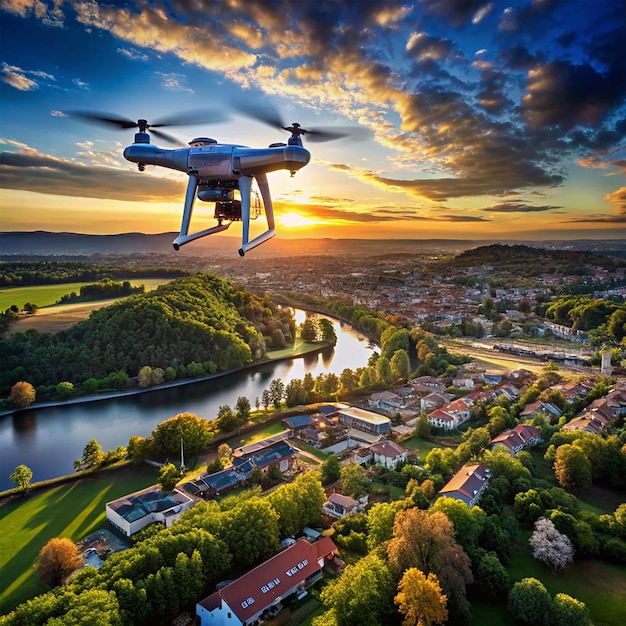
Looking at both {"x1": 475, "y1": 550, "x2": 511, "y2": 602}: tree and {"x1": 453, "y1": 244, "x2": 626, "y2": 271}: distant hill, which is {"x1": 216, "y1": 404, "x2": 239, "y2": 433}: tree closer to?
{"x1": 475, "y1": 550, "x2": 511, "y2": 602}: tree

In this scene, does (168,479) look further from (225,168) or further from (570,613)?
(225,168)

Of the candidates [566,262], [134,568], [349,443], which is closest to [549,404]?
[349,443]

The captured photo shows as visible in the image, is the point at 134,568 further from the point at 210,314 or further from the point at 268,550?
the point at 210,314

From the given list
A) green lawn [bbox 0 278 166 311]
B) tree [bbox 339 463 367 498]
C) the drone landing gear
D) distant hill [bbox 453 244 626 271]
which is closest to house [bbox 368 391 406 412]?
tree [bbox 339 463 367 498]

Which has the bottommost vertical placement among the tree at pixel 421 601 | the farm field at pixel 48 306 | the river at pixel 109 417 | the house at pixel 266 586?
the river at pixel 109 417

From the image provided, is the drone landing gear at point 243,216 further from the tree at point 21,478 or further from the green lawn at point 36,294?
the green lawn at point 36,294

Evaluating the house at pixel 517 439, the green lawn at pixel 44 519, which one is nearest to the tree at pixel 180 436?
the green lawn at pixel 44 519

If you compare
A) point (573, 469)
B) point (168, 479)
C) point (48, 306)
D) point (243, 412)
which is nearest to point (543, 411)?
point (573, 469)
